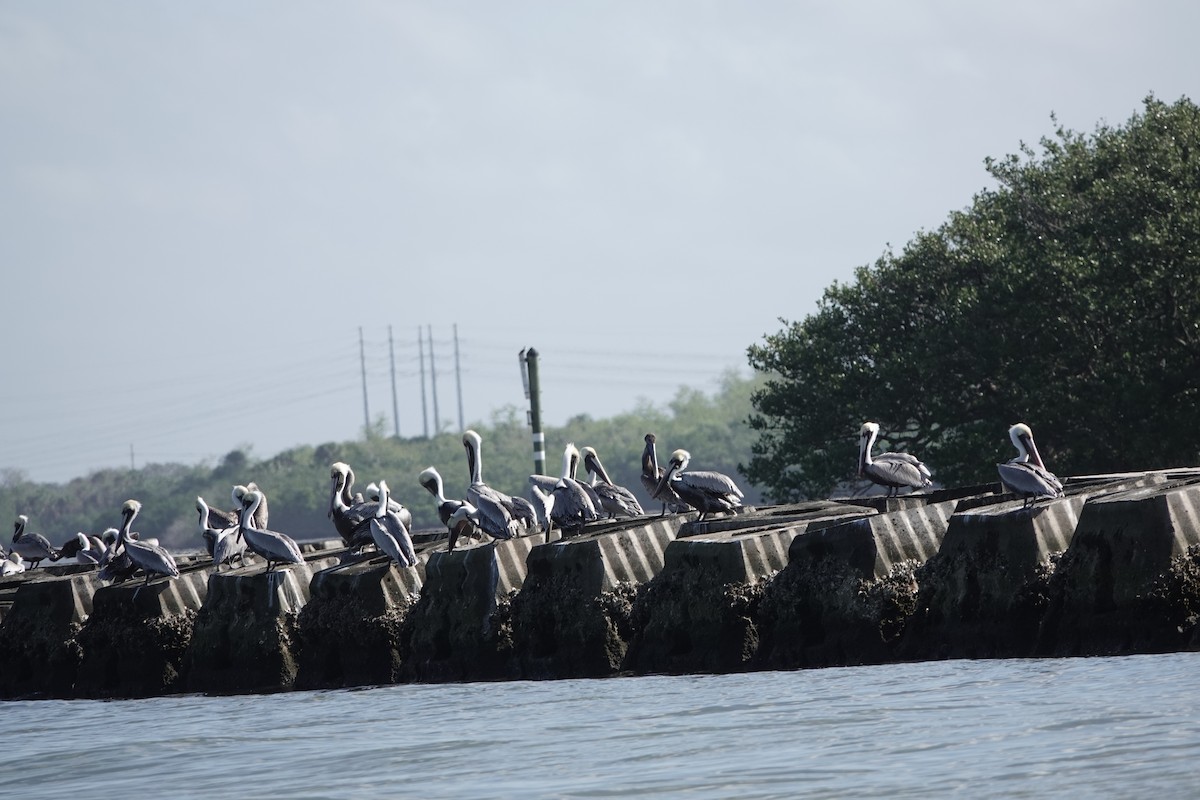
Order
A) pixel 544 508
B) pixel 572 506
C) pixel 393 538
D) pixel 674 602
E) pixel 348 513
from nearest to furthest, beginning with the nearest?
pixel 674 602
pixel 393 538
pixel 572 506
pixel 544 508
pixel 348 513

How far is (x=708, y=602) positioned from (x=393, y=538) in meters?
4.78

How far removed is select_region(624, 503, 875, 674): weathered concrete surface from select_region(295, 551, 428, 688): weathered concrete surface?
11.5 feet

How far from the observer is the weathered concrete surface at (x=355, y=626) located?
848 inches

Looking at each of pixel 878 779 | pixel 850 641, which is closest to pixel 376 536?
pixel 850 641

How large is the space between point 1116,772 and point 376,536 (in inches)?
472

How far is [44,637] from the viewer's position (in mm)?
25250

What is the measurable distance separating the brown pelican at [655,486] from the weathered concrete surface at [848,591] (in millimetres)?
6226

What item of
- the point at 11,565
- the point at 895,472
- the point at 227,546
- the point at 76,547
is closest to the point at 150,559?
the point at 227,546

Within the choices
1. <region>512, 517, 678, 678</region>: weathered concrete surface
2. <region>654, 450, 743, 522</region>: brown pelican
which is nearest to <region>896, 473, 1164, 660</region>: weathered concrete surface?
<region>512, 517, 678, 678</region>: weathered concrete surface

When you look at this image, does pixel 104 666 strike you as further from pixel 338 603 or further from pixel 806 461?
pixel 806 461

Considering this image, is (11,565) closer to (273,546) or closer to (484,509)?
(273,546)

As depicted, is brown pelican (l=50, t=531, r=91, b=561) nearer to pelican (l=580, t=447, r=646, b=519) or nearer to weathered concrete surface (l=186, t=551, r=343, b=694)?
weathered concrete surface (l=186, t=551, r=343, b=694)

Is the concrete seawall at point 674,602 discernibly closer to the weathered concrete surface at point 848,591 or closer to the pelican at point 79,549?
the weathered concrete surface at point 848,591

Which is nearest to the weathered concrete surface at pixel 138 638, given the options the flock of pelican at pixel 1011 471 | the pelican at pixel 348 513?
the pelican at pixel 348 513
